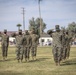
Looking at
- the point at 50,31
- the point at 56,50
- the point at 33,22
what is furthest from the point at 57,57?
the point at 33,22

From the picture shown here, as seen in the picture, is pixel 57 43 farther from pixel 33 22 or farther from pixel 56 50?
pixel 33 22

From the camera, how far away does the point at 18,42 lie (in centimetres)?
2056

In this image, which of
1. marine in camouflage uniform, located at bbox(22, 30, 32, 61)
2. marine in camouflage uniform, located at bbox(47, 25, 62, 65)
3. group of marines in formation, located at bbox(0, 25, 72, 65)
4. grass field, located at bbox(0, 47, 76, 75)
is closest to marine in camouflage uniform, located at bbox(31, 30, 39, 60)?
group of marines in formation, located at bbox(0, 25, 72, 65)

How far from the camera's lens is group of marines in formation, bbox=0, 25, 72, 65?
1814cm

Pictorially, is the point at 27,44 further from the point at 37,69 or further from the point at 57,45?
the point at 37,69

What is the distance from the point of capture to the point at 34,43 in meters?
23.2

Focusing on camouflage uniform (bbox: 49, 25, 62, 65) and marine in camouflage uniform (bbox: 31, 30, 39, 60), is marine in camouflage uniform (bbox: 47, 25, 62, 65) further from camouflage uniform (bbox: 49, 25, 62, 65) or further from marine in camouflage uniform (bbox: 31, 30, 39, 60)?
marine in camouflage uniform (bbox: 31, 30, 39, 60)

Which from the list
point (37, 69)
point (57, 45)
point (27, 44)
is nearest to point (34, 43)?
point (27, 44)

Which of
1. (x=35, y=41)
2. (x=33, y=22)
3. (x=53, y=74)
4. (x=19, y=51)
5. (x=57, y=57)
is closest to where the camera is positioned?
(x=53, y=74)

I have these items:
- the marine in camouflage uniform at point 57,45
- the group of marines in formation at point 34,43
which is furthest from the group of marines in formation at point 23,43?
the marine in camouflage uniform at point 57,45

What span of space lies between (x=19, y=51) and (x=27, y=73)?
20.1ft

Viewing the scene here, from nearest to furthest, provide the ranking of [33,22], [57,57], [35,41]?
[57,57] < [35,41] < [33,22]

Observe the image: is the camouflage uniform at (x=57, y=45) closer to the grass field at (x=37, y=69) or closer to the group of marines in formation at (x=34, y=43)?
the group of marines in formation at (x=34, y=43)

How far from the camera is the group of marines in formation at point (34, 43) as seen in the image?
714 inches
